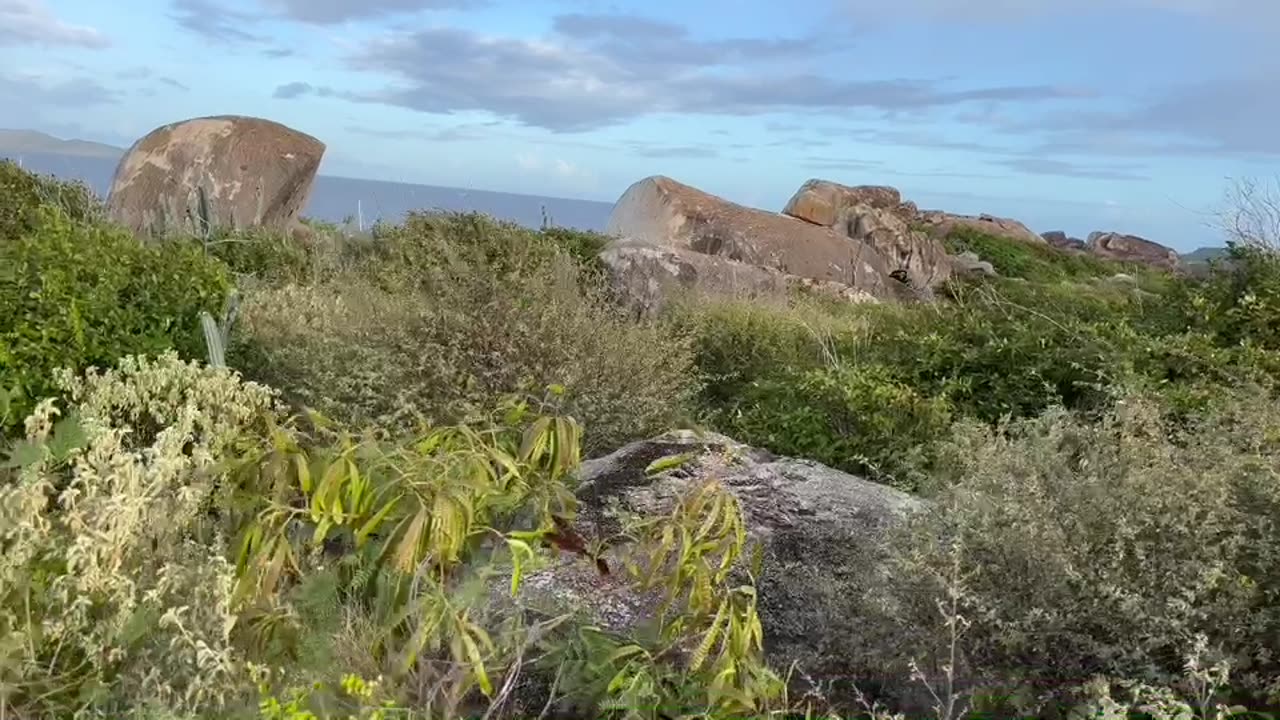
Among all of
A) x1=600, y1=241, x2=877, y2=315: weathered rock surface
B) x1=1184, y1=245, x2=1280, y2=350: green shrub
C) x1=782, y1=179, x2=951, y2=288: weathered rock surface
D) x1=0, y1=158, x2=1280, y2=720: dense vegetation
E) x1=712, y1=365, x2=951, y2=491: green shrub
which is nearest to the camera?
x1=0, y1=158, x2=1280, y2=720: dense vegetation

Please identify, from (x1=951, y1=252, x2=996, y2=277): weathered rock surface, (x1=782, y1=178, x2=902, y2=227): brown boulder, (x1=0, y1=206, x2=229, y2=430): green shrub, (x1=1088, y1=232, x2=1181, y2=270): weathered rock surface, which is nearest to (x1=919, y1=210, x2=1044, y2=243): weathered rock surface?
(x1=1088, y1=232, x2=1181, y2=270): weathered rock surface

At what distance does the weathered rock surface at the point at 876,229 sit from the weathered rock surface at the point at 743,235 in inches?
131

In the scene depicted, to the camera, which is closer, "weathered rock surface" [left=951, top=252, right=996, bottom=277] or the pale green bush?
the pale green bush

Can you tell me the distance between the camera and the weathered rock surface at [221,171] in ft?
50.5

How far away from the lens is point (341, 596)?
3117mm

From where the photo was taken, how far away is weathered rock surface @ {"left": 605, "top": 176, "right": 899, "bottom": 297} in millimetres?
15758

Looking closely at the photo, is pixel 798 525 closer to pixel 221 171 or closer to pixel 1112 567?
pixel 1112 567

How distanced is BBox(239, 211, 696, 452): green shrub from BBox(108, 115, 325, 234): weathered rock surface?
954 cm

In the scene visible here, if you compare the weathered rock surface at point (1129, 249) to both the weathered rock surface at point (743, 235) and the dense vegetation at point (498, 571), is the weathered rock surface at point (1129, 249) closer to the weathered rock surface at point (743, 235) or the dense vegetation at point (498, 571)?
the weathered rock surface at point (743, 235)

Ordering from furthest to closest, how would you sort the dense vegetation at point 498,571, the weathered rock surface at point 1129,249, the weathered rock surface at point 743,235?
the weathered rock surface at point 1129,249 → the weathered rock surface at point 743,235 → the dense vegetation at point 498,571

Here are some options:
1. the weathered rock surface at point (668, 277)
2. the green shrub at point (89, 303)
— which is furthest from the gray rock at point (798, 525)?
the weathered rock surface at point (668, 277)

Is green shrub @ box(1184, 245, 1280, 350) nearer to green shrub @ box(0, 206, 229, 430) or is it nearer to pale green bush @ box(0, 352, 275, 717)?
green shrub @ box(0, 206, 229, 430)

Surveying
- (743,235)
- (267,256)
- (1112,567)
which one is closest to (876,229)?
(743,235)

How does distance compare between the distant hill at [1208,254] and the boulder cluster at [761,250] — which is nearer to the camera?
the distant hill at [1208,254]
